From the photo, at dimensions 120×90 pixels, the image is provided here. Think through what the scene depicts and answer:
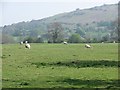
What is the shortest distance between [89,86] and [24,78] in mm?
4722

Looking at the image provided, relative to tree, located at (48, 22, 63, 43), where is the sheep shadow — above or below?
above

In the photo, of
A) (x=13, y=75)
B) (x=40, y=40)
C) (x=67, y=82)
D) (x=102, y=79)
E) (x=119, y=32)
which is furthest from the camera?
(x=40, y=40)

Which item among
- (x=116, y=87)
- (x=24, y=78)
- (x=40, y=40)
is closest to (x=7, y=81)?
(x=24, y=78)

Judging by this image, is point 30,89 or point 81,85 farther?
point 81,85

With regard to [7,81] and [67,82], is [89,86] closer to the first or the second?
[67,82]

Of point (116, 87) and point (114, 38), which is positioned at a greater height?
point (116, 87)

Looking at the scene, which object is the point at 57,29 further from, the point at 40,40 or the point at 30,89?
the point at 30,89

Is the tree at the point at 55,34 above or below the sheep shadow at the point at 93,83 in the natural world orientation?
below

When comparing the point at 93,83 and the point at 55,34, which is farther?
the point at 55,34

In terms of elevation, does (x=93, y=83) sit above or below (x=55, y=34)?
above

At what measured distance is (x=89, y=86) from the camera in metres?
16.5

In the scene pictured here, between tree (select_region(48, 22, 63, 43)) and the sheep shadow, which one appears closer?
the sheep shadow

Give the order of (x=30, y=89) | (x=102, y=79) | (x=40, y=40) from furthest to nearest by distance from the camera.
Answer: (x=40, y=40) < (x=102, y=79) < (x=30, y=89)

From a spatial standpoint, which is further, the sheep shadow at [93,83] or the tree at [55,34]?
the tree at [55,34]
